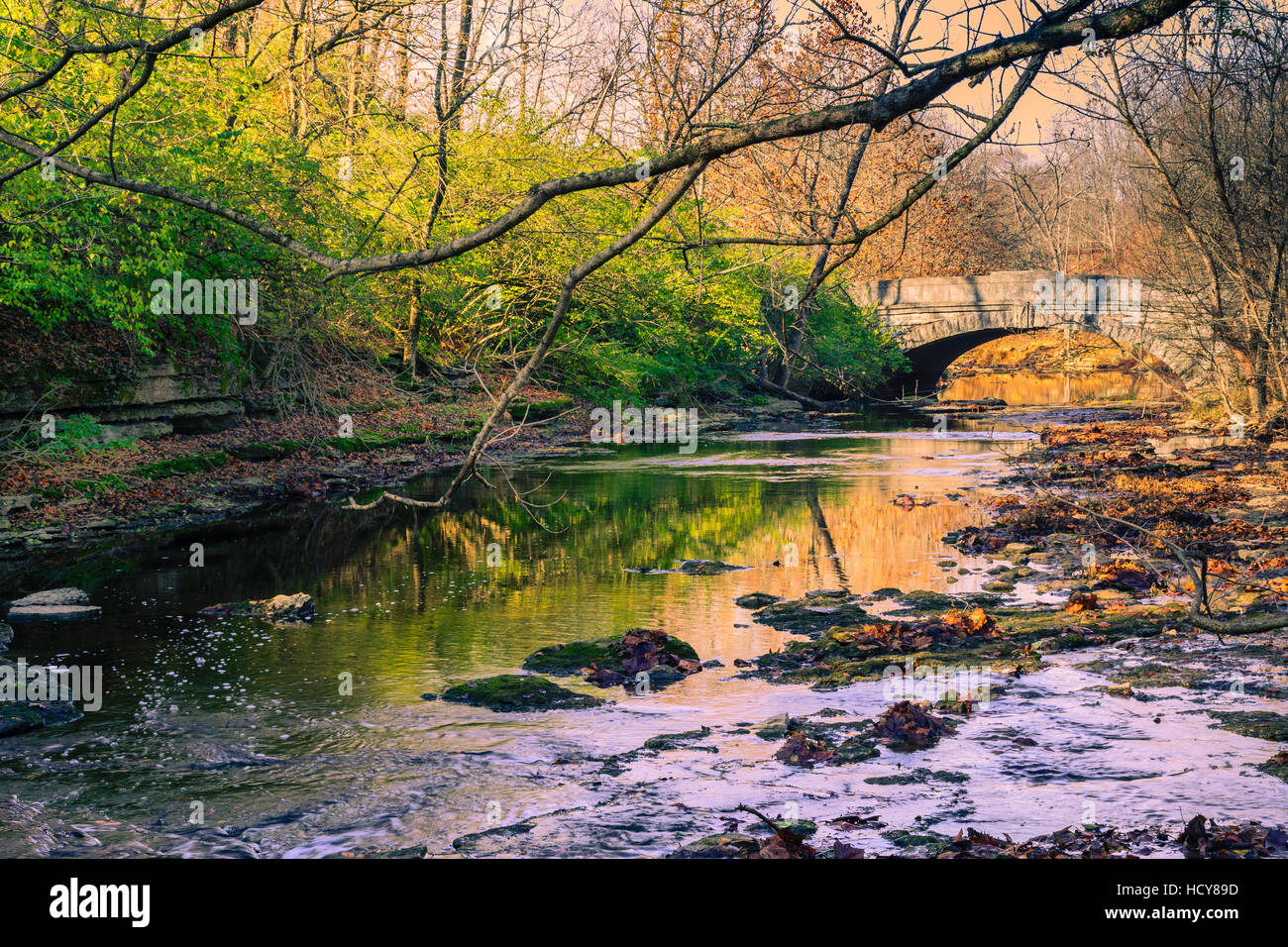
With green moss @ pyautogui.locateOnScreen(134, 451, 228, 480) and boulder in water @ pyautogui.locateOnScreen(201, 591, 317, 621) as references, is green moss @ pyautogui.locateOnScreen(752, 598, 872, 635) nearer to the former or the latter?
boulder in water @ pyautogui.locateOnScreen(201, 591, 317, 621)

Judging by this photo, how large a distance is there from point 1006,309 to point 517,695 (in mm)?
37663

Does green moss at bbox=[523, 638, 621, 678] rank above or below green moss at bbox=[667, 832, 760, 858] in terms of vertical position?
above

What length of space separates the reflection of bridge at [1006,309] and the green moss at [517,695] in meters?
28.9

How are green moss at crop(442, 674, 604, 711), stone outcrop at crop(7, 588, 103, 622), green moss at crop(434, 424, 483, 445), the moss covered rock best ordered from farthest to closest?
green moss at crop(434, 424, 483, 445) < stone outcrop at crop(7, 588, 103, 622) < the moss covered rock < green moss at crop(442, 674, 604, 711)

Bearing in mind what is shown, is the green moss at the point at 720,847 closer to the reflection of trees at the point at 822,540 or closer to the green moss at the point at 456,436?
the reflection of trees at the point at 822,540

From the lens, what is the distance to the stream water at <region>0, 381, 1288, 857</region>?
20.1ft

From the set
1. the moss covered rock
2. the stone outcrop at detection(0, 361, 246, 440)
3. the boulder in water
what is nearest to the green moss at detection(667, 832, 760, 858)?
the moss covered rock

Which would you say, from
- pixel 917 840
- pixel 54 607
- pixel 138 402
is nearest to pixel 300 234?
pixel 138 402

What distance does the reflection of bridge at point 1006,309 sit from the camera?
117ft

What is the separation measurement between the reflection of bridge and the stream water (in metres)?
24.5

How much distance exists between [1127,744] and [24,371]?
1652 cm

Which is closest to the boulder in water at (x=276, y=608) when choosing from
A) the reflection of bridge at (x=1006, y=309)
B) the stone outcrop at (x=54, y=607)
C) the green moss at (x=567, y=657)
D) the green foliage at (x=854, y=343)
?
the stone outcrop at (x=54, y=607)

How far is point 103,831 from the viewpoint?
6.20m
